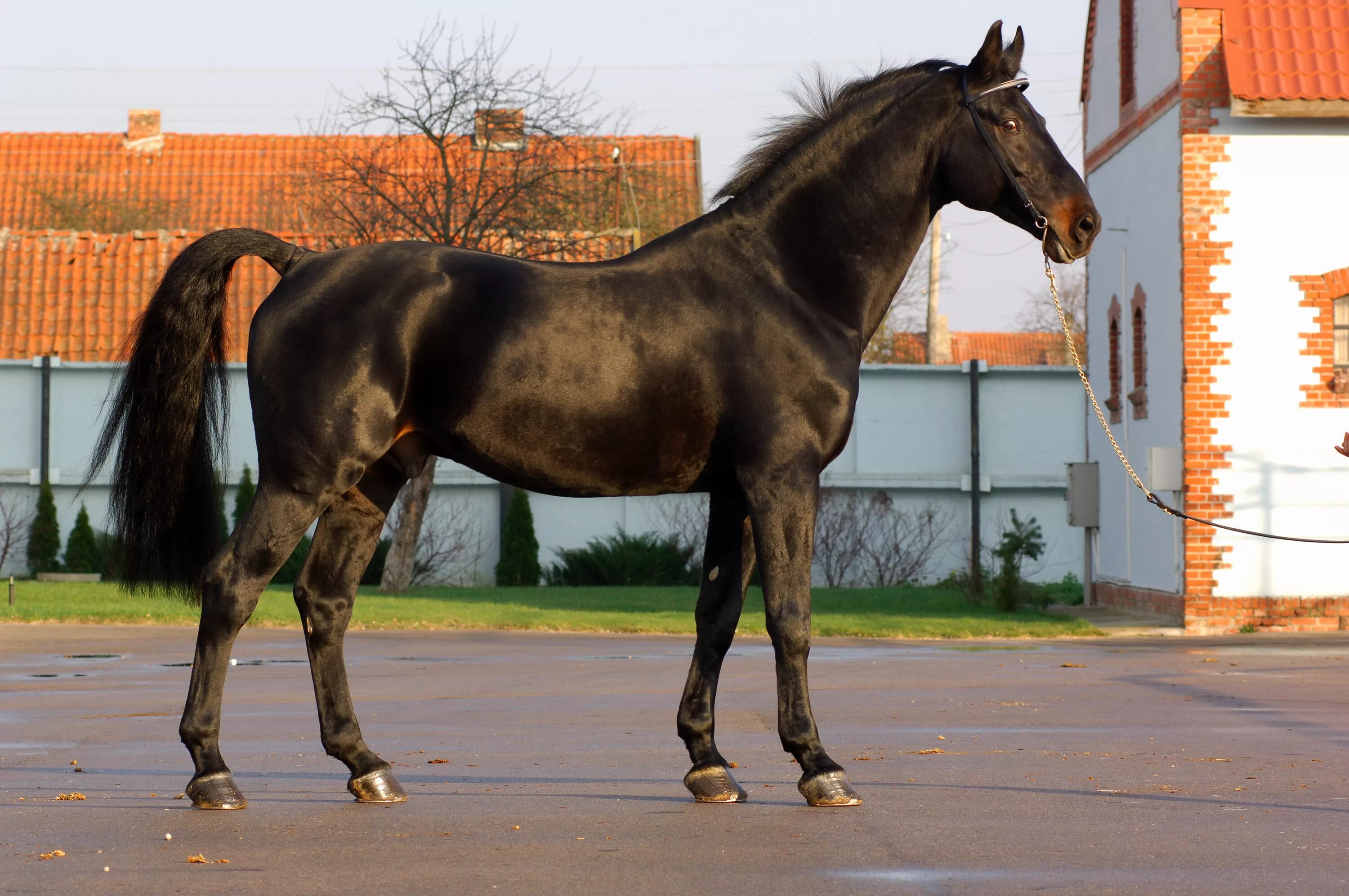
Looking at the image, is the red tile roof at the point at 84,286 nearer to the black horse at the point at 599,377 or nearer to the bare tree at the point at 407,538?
the bare tree at the point at 407,538

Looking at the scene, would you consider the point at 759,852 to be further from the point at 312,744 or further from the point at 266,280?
the point at 266,280

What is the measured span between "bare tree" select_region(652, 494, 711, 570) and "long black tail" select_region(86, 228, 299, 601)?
19533 mm

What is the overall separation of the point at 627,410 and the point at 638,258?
625 mm

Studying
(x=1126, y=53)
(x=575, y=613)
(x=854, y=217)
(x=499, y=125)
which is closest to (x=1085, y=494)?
(x=1126, y=53)

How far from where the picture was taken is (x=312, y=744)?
8258 mm

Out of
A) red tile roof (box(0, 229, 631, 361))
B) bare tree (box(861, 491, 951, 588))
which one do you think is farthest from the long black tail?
red tile roof (box(0, 229, 631, 361))

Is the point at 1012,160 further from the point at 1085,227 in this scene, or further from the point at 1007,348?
the point at 1007,348

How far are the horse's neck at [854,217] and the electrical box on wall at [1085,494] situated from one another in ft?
50.3

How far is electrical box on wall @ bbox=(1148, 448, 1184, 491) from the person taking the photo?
57.8 ft

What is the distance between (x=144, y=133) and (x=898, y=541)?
1414 inches

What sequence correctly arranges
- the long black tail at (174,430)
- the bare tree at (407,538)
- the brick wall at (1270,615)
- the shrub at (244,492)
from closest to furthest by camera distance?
the long black tail at (174,430) → the brick wall at (1270,615) → the bare tree at (407,538) → the shrub at (244,492)

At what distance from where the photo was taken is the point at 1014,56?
257 inches

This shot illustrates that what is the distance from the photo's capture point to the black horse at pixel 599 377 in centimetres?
612

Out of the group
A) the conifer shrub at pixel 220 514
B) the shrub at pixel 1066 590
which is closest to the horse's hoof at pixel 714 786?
the conifer shrub at pixel 220 514
